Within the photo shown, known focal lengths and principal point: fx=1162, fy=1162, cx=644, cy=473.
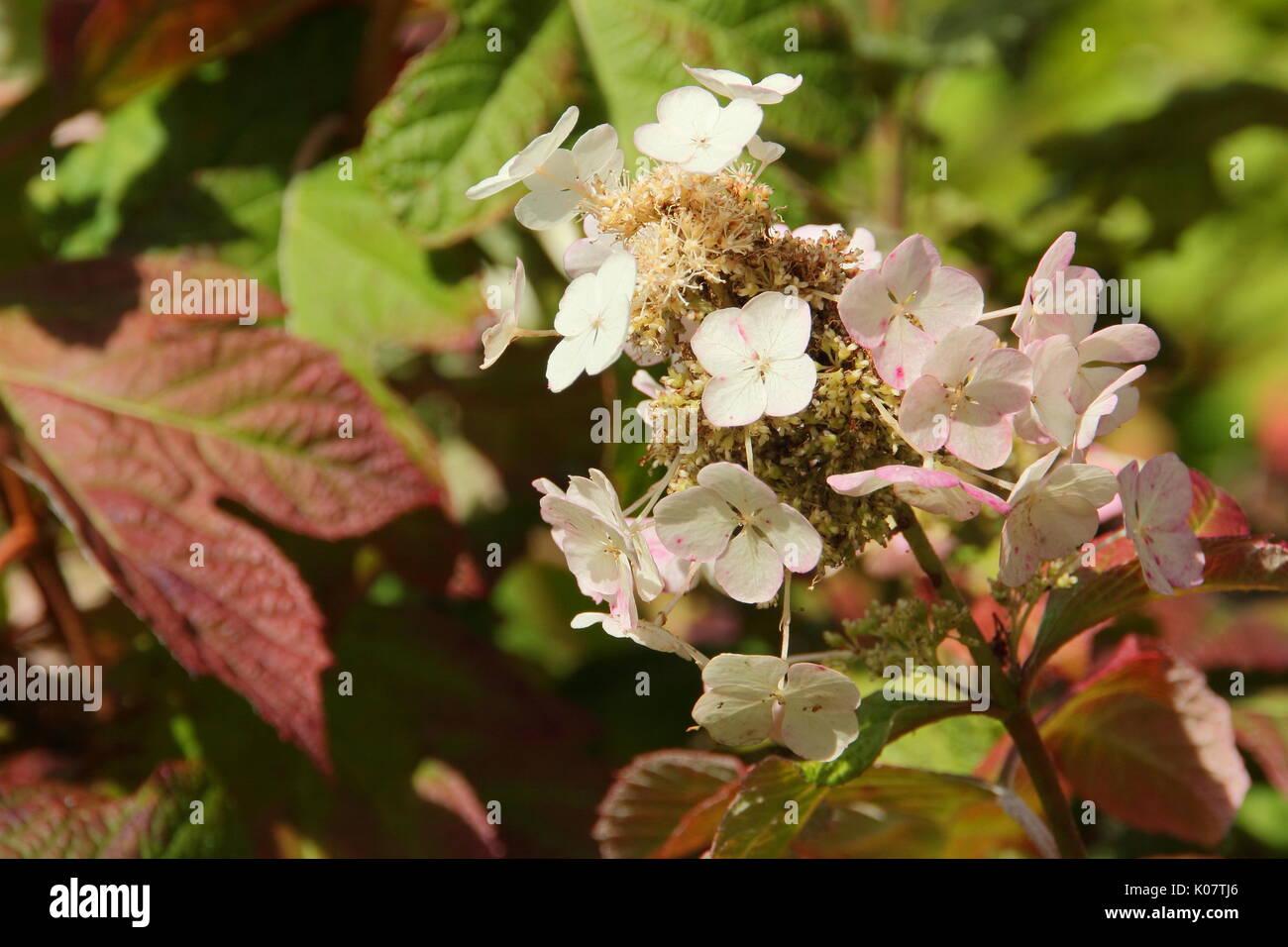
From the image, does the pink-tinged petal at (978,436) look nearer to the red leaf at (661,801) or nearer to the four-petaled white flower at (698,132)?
the four-petaled white flower at (698,132)

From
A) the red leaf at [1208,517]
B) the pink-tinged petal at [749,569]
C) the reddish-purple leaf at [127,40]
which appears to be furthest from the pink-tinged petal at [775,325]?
the reddish-purple leaf at [127,40]

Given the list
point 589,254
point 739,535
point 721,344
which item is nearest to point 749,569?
point 739,535

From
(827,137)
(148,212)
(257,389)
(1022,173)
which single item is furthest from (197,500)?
(1022,173)

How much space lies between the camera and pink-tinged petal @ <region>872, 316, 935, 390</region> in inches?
24.8

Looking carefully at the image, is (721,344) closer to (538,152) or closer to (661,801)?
(538,152)

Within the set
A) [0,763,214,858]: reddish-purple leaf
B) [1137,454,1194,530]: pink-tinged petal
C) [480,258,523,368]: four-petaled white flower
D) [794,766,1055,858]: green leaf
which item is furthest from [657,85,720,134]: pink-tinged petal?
[0,763,214,858]: reddish-purple leaf

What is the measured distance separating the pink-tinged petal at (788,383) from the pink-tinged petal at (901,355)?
4 cm

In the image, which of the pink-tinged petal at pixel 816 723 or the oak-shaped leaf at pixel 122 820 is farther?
the oak-shaped leaf at pixel 122 820

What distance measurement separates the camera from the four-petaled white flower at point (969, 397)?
62 cm

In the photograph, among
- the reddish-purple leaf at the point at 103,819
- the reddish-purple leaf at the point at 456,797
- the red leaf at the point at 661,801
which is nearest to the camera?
the red leaf at the point at 661,801

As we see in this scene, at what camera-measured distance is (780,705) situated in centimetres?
68

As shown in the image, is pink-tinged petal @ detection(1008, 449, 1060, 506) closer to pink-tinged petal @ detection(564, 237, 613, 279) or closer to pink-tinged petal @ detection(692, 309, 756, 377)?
pink-tinged petal @ detection(692, 309, 756, 377)

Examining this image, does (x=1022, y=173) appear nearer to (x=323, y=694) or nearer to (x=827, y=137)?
(x=827, y=137)

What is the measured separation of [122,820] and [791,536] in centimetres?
75
